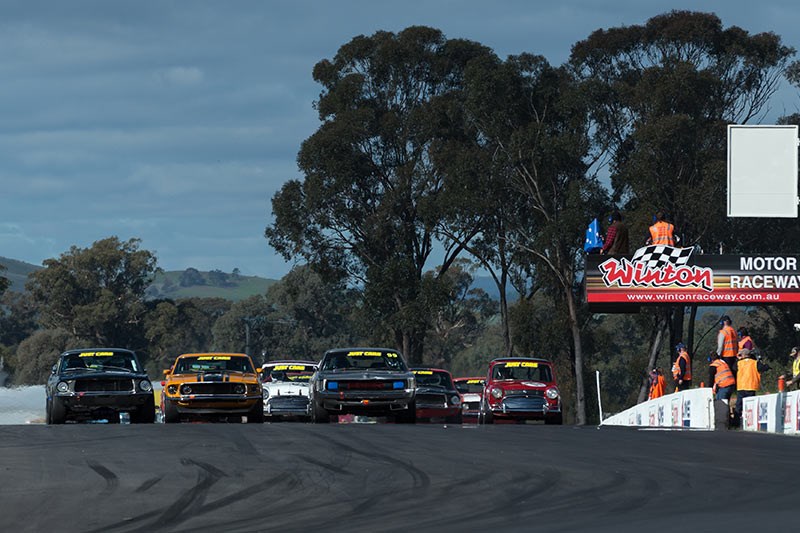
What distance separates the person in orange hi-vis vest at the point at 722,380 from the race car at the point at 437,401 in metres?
6.43

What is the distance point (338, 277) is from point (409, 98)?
28.3 ft

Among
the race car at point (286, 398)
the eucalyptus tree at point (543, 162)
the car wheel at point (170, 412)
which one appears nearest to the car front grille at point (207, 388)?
the car wheel at point (170, 412)

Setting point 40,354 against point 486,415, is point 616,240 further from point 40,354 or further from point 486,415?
point 40,354

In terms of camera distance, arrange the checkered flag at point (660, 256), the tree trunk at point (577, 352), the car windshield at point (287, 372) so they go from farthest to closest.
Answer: the tree trunk at point (577, 352), the checkered flag at point (660, 256), the car windshield at point (287, 372)

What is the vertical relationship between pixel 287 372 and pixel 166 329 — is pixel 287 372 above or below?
below

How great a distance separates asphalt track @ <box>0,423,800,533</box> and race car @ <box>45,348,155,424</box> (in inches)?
177

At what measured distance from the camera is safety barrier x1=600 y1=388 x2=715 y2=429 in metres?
25.8

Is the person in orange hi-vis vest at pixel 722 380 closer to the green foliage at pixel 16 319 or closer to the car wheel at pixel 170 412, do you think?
the car wheel at pixel 170 412

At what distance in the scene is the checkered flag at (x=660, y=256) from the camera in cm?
3984

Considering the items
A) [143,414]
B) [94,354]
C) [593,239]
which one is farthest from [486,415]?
[593,239]

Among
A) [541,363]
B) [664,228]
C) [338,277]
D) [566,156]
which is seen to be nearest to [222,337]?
[338,277]

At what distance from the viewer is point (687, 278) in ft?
132

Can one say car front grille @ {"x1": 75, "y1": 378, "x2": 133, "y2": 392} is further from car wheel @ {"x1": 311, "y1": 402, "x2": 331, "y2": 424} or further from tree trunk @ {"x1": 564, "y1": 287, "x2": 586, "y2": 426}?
tree trunk @ {"x1": 564, "y1": 287, "x2": 586, "y2": 426}

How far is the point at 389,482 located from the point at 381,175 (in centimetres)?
4924
